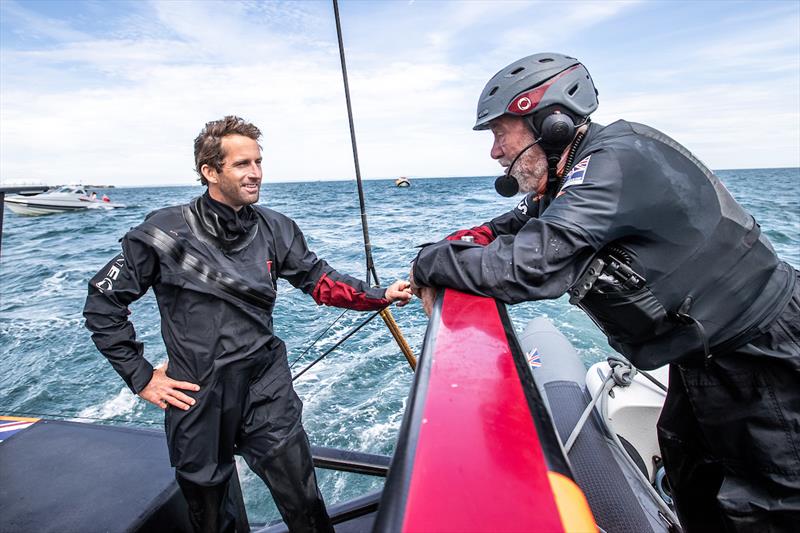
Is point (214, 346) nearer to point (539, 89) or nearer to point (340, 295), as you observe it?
point (340, 295)

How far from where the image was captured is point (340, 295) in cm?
246

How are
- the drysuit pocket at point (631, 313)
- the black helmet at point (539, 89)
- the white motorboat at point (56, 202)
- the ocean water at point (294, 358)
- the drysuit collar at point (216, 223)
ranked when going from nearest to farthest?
the drysuit pocket at point (631, 313) → the black helmet at point (539, 89) → the drysuit collar at point (216, 223) → the ocean water at point (294, 358) → the white motorboat at point (56, 202)

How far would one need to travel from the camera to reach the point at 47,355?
7359 millimetres

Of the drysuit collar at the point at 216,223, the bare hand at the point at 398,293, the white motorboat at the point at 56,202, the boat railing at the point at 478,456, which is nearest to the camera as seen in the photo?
the boat railing at the point at 478,456

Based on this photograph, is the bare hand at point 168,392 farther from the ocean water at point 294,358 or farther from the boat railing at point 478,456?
the boat railing at point 478,456

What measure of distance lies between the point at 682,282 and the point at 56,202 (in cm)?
4555

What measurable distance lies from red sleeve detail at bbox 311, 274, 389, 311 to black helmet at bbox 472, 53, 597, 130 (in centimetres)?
112

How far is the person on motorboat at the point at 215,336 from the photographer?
6.46ft

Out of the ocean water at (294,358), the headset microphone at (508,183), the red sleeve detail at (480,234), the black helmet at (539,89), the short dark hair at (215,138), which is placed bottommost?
the ocean water at (294,358)

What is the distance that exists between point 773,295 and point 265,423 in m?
2.23

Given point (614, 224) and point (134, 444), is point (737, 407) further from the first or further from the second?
point (134, 444)

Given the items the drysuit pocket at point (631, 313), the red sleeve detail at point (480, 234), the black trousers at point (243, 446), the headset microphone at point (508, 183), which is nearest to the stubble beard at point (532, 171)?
the headset microphone at point (508, 183)

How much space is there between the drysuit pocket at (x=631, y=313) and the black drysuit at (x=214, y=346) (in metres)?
1.54

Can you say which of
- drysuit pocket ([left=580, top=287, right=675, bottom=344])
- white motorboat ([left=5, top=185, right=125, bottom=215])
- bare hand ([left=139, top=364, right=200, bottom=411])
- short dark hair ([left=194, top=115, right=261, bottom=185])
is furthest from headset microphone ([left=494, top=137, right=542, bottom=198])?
white motorboat ([left=5, top=185, right=125, bottom=215])
